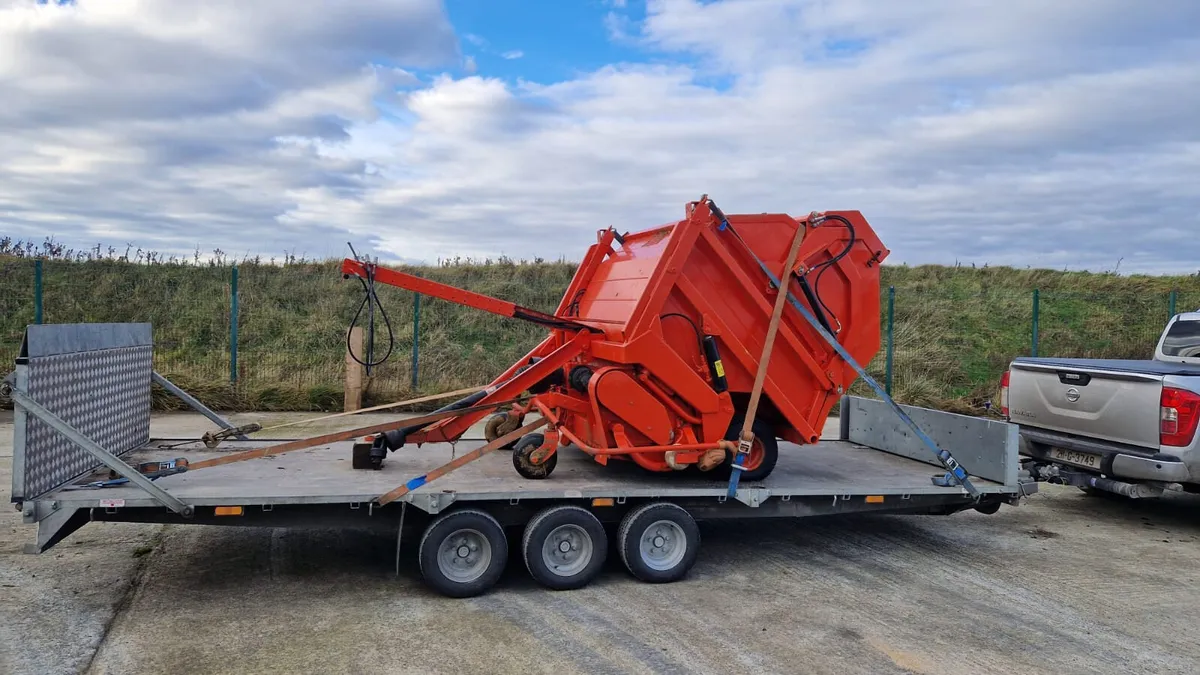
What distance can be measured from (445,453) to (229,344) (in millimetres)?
9791

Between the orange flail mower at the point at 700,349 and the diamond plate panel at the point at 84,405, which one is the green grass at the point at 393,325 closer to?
the diamond plate panel at the point at 84,405

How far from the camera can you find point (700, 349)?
6227 mm

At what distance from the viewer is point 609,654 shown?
14.8 feet

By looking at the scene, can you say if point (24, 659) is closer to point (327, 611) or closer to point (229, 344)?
point (327, 611)

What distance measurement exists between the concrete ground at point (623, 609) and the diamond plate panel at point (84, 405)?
2.44 ft

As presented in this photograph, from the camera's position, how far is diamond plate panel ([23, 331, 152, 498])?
4.80 m

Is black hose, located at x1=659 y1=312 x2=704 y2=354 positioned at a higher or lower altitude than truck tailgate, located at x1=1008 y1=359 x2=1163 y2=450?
higher

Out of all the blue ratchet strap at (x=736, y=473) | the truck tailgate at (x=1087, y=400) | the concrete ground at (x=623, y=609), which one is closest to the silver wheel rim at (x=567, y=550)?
the concrete ground at (x=623, y=609)

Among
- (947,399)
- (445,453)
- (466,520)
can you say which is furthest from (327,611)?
(947,399)

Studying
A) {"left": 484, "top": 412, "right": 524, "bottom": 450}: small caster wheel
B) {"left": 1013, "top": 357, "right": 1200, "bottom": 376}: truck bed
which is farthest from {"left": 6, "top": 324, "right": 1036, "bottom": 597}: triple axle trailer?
{"left": 1013, "top": 357, "right": 1200, "bottom": 376}: truck bed

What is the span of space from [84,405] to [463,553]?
2.64 m

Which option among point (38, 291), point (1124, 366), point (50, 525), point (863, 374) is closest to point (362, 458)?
point (50, 525)

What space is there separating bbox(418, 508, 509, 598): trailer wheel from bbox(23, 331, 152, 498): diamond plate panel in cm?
218

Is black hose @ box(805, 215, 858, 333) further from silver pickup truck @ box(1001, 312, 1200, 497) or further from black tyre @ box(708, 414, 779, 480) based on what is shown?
silver pickup truck @ box(1001, 312, 1200, 497)
